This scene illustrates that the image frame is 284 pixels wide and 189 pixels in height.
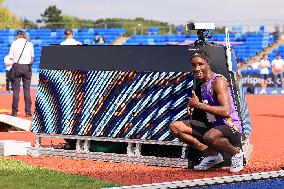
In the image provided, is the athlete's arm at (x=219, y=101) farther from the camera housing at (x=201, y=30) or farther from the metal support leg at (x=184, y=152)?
the metal support leg at (x=184, y=152)

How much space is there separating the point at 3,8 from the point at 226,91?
3931 inches

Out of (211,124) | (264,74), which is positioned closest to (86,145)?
(211,124)

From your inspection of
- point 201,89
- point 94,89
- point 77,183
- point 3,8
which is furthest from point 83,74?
point 3,8

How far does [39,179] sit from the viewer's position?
30.1 ft

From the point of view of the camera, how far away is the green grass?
28.5 ft

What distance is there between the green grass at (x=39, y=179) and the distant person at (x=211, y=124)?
147 cm

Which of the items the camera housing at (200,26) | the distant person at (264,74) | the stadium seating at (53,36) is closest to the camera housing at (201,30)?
the camera housing at (200,26)

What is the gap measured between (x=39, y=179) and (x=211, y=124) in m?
2.17

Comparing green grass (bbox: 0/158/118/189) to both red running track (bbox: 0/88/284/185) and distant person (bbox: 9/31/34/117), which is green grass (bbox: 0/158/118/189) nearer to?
red running track (bbox: 0/88/284/185)

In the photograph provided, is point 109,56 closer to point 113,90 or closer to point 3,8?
point 113,90

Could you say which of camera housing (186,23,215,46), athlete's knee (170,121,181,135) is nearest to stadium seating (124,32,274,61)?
camera housing (186,23,215,46)

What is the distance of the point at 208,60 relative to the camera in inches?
394

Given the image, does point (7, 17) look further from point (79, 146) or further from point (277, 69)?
point (79, 146)

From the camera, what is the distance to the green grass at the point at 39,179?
8.70 m
